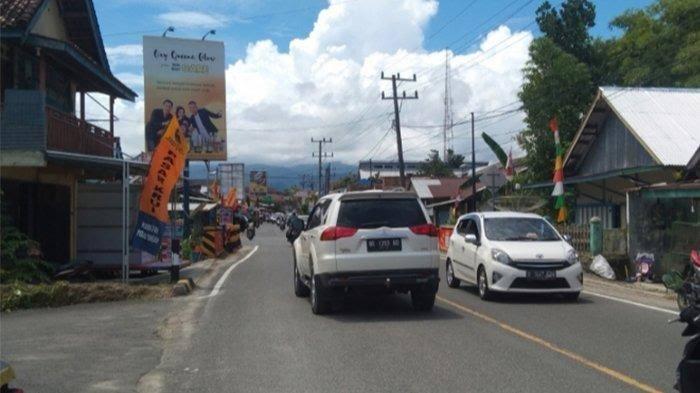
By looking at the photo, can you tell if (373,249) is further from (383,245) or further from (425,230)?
(425,230)

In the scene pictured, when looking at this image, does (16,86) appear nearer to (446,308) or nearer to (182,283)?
(182,283)

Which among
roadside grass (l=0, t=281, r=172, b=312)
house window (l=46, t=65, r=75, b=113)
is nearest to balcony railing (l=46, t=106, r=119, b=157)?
house window (l=46, t=65, r=75, b=113)

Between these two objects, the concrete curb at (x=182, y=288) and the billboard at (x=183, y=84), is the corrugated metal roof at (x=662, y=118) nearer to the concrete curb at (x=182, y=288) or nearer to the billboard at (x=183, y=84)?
the concrete curb at (x=182, y=288)

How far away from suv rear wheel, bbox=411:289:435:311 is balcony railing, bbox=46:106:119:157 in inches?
364

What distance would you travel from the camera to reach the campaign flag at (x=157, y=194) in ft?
54.3

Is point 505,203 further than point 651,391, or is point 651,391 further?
point 505,203

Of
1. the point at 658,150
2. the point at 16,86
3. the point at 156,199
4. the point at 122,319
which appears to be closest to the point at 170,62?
the point at 16,86

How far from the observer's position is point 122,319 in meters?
12.6

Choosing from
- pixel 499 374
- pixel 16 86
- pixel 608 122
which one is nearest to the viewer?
pixel 499 374

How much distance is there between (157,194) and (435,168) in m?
75.7

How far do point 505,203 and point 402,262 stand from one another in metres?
20.4

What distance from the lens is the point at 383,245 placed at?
11.9 metres

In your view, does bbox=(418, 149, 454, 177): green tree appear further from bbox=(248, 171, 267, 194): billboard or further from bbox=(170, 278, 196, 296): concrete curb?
bbox=(170, 278, 196, 296): concrete curb

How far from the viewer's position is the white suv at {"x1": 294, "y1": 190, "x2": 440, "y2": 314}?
11820 millimetres
